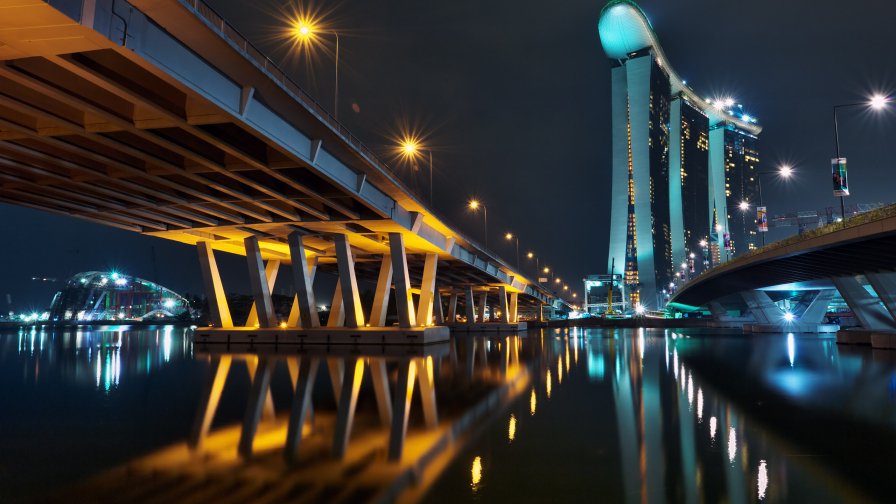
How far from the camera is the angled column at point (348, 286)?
35875 mm

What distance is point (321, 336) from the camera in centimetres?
3484

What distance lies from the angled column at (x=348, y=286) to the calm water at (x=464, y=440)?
1876 cm

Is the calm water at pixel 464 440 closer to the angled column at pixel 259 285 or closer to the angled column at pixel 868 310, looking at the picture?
the angled column at pixel 259 285

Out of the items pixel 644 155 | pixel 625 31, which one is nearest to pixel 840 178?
pixel 644 155

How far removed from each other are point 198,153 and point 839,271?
1548 inches

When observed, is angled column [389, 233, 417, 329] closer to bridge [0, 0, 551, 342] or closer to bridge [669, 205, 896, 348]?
bridge [0, 0, 551, 342]

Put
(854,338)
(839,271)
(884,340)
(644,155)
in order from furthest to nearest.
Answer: (644,155) → (839,271) → (854,338) → (884,340)

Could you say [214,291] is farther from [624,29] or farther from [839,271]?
[624,29]

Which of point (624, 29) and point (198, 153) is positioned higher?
point (624, 29)

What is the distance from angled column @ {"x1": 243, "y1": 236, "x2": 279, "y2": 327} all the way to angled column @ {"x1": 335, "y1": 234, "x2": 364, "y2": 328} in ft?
16.8

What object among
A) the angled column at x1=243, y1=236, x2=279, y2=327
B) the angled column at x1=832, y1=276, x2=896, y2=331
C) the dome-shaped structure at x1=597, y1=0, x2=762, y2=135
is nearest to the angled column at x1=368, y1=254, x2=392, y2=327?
the angled column at x1=243, y1=236, x2=279, y2=327

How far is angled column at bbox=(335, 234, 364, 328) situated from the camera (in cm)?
3588

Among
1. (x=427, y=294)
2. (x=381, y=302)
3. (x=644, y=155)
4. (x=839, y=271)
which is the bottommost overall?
(x=381, y=302)

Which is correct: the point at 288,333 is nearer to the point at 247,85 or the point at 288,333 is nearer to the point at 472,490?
the point at 247,85
